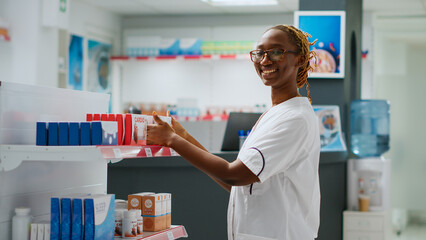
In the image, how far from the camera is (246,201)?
213 centimetres

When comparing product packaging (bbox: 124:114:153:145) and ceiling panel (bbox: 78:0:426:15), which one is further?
ceiling panel (bbox: 78:0:426:15)

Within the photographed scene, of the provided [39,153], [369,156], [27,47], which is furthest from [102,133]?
[27,47]

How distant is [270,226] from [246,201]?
0.13m

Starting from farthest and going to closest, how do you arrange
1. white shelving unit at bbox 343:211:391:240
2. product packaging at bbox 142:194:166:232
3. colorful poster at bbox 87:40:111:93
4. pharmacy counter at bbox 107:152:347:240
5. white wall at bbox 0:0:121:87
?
1. colorful poster at bbox 87:40:111:93
2. white wall at bbox 0:0:121:87
3. white shelving unit at bbox 343:211:391:240
4. pharmacy counter at bbox 107:152:347:240
5. product packaging at bbox 142:194:166:232

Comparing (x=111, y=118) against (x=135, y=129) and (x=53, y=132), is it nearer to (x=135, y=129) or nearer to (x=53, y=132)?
(x=135, y=129)

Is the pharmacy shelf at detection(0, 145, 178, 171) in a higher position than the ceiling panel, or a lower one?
lower

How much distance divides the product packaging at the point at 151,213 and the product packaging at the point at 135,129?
40 centimetres

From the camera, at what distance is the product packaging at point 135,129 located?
2133mm

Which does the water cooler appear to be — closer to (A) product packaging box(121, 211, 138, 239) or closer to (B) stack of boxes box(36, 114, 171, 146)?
(A) product packaging box(121, 211, 138, 239)

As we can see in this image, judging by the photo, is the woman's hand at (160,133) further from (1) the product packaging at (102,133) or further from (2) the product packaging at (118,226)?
(2) the product packaging at (118,226)

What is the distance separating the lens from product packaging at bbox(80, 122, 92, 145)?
2.00 m

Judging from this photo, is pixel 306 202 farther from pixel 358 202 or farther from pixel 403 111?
pixel 403 111

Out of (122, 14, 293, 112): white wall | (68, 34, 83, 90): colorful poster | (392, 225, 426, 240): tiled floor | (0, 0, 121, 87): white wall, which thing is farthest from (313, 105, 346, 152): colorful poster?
(68, 34, 83, 90): colorful poster

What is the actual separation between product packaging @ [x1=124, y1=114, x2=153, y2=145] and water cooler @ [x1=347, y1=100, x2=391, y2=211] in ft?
11.4
